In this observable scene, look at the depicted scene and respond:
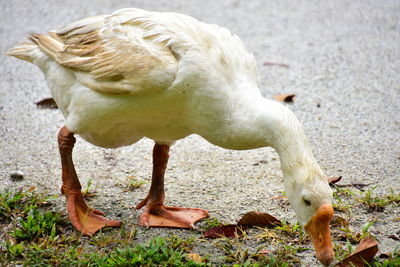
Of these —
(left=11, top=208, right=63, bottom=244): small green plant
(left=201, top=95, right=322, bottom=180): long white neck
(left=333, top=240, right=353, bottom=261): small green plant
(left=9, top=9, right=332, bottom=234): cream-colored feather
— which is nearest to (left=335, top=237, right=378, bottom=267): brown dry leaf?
(left=333, top=240, right=353, bottom=261): small green plant

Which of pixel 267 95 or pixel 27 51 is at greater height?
pixel 27 51

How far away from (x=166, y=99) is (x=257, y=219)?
3.66 feet

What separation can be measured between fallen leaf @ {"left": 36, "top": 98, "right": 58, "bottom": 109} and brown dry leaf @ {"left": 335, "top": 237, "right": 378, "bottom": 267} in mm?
3789

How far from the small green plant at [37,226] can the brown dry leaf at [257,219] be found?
4.17 ft

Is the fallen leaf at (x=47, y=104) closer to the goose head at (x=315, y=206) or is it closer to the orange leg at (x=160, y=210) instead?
the orange leg at (x=160, y=210)

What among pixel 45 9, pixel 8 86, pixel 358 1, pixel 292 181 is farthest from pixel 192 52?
pixel 358 1

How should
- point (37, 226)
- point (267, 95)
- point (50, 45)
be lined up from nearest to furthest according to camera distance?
point (37, 226) < point (50, 45) < point (267, 95)

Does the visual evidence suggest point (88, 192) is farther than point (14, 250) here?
Yes

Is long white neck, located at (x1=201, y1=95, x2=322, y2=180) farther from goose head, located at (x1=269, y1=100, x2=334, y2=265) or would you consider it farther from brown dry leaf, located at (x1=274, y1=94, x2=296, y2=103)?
brown dry leaf, located at (x1=274, y1=94, x2=296, y2=103)

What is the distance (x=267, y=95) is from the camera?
663 cm

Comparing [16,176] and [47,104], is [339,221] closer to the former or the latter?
[16,176]

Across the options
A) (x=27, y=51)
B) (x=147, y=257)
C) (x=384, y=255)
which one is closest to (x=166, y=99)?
(x=147, y=257)

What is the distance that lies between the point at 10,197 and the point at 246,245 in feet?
5.78

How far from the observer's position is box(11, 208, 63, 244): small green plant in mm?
3885
